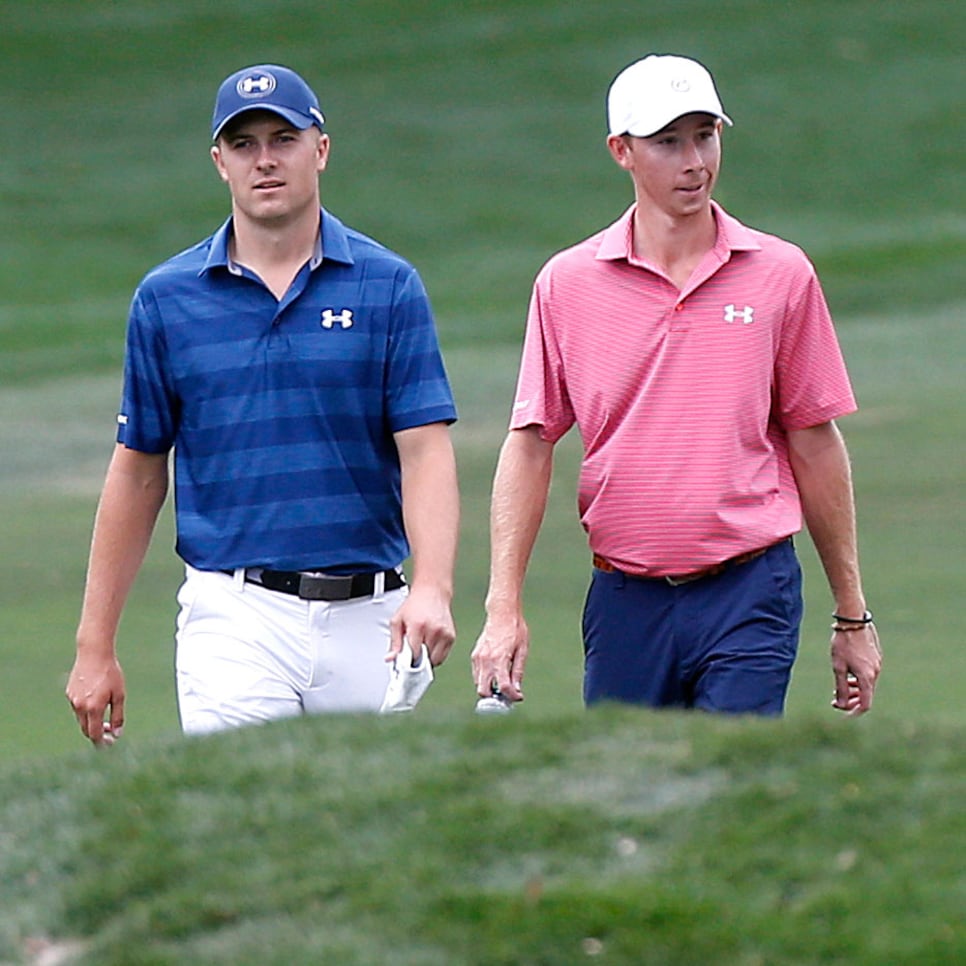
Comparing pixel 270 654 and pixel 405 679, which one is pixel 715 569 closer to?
pixel 405 679

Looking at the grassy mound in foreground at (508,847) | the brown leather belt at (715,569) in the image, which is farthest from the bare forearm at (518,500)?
the grassy mound in foreground at (508,847)

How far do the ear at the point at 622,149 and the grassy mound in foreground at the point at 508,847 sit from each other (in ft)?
5.31

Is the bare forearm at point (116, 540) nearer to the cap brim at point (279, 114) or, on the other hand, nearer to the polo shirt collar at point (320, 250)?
the polo shirt collar at point (320, 250)

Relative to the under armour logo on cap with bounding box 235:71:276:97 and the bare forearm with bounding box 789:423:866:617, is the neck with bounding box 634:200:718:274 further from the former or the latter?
the under armour logo on cap with bounding box 235:71:276:97

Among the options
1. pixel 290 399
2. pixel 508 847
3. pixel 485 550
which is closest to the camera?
pixel 508 847

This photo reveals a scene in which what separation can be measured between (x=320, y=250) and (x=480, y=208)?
18269 millimetres

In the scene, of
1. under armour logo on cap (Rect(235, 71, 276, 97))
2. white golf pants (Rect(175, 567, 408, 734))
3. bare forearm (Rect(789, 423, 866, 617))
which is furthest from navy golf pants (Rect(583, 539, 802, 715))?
under armour logo on cap (Rect(235, 71, 276, 97))

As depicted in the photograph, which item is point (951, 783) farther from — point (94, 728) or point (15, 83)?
point (15, 83)

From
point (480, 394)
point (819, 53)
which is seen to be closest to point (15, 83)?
point (819, 53)

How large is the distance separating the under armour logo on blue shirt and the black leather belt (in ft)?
2.01

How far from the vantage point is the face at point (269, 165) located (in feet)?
19.6

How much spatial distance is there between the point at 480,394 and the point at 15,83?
41.4 ft

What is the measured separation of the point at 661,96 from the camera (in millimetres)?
5844

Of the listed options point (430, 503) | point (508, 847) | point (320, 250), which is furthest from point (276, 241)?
point (508, 847)
